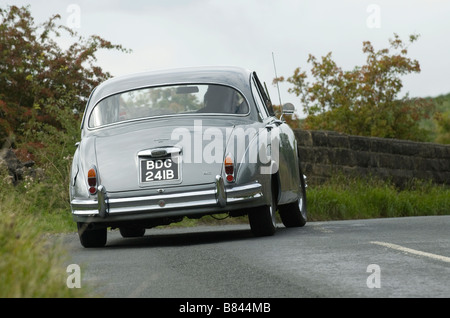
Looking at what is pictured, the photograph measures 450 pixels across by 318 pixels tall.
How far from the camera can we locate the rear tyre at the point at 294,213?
36.6 ft

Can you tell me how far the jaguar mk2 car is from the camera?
8.65 m

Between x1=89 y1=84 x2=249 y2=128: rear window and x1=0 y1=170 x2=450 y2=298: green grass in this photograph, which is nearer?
x1=0 y1=170 x2=450 y2=298: green grass

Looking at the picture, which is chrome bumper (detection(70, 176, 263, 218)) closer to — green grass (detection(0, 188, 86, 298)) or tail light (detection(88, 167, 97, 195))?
tail light (detection(88, 167, 97, 195))

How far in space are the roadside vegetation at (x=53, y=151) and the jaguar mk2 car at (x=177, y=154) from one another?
74cm

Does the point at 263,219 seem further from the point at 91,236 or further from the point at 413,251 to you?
the point at 413,251

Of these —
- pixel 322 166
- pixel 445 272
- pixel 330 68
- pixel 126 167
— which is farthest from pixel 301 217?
pixel 330 68

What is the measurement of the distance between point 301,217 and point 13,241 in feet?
20.7

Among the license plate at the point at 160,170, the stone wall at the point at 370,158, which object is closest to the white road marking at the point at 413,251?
the license plate at the point at 160,170

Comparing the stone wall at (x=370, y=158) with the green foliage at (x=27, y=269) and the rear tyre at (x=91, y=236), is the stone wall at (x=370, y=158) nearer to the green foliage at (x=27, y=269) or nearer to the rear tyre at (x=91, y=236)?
the rear tyre at (x=91, y=236)

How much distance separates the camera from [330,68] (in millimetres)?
28734

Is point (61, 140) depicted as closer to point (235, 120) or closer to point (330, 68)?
point (235, 120)

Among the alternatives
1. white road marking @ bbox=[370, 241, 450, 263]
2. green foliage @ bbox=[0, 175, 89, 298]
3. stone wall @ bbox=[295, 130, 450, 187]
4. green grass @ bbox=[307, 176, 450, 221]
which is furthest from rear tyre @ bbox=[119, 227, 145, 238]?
stone wall @ bbox=[295, 130, 450, 187]

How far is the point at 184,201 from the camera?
8.60 m

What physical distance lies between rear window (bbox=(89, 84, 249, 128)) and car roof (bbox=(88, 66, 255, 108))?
58 millimetres
